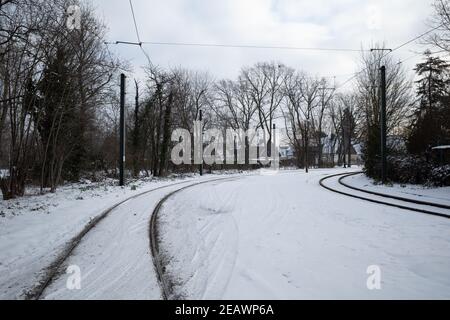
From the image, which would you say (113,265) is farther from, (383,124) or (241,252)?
(383,124)

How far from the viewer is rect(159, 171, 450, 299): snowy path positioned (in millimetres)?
4129

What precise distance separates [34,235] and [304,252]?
618 centimetres

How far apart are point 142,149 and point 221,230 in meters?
24.4

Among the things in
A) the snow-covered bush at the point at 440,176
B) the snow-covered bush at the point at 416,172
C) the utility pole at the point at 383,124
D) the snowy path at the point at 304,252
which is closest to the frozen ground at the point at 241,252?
the snowy path at the point at 304,252

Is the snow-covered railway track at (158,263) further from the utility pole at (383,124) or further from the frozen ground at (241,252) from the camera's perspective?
the utility pole at (383,124)

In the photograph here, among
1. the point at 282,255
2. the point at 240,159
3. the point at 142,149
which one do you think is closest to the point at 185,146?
the point at 142,149

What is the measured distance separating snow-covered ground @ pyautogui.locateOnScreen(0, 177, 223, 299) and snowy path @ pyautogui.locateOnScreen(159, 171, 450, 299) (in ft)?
6.88

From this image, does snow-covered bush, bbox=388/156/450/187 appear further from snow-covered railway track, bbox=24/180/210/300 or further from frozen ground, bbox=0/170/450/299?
snow-covered railway track, bbox=24/180/210/300

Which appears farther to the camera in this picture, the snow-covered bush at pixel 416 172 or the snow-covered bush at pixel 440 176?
the snow-covered bush at pixel 416 172

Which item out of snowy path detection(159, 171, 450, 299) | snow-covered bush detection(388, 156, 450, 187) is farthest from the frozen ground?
snow-covered bush detection(388, 156, 450, 187)

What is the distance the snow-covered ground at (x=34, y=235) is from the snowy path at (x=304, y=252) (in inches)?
82.6

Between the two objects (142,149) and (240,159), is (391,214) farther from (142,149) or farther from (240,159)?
(240,159)

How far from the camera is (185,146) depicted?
37.2m

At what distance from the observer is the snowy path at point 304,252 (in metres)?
4.13
